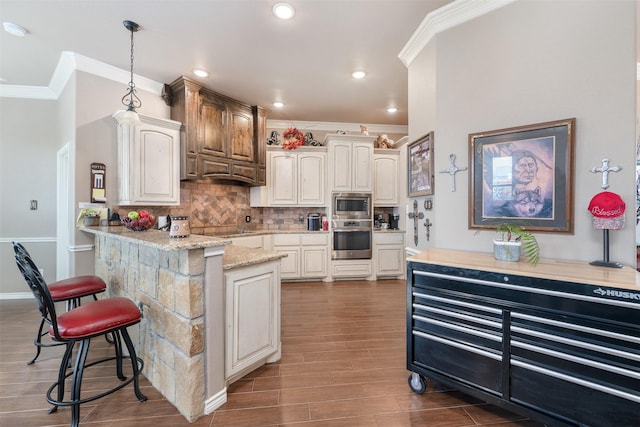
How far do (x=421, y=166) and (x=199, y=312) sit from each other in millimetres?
2192

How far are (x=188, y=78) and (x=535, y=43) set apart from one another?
3.59m

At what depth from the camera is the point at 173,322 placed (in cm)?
162

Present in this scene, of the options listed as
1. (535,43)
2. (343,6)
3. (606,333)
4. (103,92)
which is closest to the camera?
(606,333)

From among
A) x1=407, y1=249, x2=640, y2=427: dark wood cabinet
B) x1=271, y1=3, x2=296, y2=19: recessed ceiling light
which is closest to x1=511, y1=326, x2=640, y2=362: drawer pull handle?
x1=407, y1=249, x2=640, y2=427: dark wood cabinet

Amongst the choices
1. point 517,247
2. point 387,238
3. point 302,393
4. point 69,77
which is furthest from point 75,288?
point 387,238

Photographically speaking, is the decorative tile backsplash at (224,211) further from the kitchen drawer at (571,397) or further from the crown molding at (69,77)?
the kitchen drawer at (571,397)

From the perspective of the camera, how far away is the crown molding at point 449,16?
80.0 inches

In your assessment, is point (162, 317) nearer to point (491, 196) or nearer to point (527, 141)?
point (491, 196)

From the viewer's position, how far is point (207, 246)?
1507mm

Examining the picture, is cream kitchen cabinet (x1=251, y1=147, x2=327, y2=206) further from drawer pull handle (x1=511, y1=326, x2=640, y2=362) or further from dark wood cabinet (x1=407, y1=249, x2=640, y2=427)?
drawer pull handle (x1=511, y1=326, x2=640, y2=362)

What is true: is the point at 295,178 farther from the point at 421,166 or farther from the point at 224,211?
the point at 421,166

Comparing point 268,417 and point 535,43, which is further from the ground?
point 535,43

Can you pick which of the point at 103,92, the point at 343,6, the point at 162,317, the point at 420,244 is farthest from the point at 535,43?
the point at 103,92

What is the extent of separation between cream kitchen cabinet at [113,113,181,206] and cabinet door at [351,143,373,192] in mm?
2691
